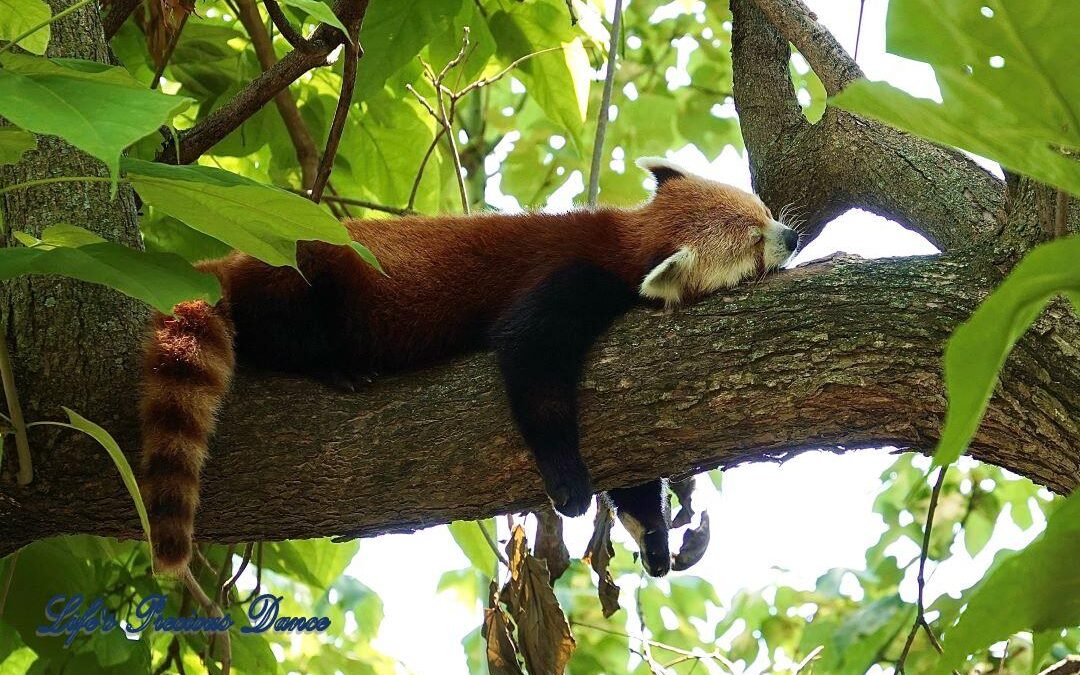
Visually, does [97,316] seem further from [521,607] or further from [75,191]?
[521,607]

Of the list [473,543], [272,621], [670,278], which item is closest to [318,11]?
[670,278]

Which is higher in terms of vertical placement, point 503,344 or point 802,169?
point 802,169

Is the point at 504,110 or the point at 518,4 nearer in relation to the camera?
the point at 518,4

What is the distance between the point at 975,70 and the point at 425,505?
5.13 feet

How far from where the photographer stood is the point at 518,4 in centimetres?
299

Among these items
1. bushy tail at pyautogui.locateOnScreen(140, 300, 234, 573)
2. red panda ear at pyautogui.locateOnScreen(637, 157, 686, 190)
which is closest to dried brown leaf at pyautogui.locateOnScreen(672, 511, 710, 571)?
red panda ear at pyautogui.locateOnScreen(637, 157, 686, 190)

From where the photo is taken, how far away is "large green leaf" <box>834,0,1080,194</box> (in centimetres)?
67

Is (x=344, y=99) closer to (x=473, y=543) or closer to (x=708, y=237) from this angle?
(x=708, y=237)

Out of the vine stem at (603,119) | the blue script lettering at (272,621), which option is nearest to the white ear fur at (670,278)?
the vine stem at (603,119)

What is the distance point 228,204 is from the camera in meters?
1.32

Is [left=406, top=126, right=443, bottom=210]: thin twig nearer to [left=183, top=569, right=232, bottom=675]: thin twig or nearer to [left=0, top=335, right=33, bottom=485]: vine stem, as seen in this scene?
[left=183, top=569, right=232, bottom=675]: thin twig

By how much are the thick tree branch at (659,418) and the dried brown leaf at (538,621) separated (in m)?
0.33

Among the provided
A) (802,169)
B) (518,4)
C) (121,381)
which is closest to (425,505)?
(121,381)

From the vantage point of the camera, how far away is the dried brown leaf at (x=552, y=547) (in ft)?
8.63
